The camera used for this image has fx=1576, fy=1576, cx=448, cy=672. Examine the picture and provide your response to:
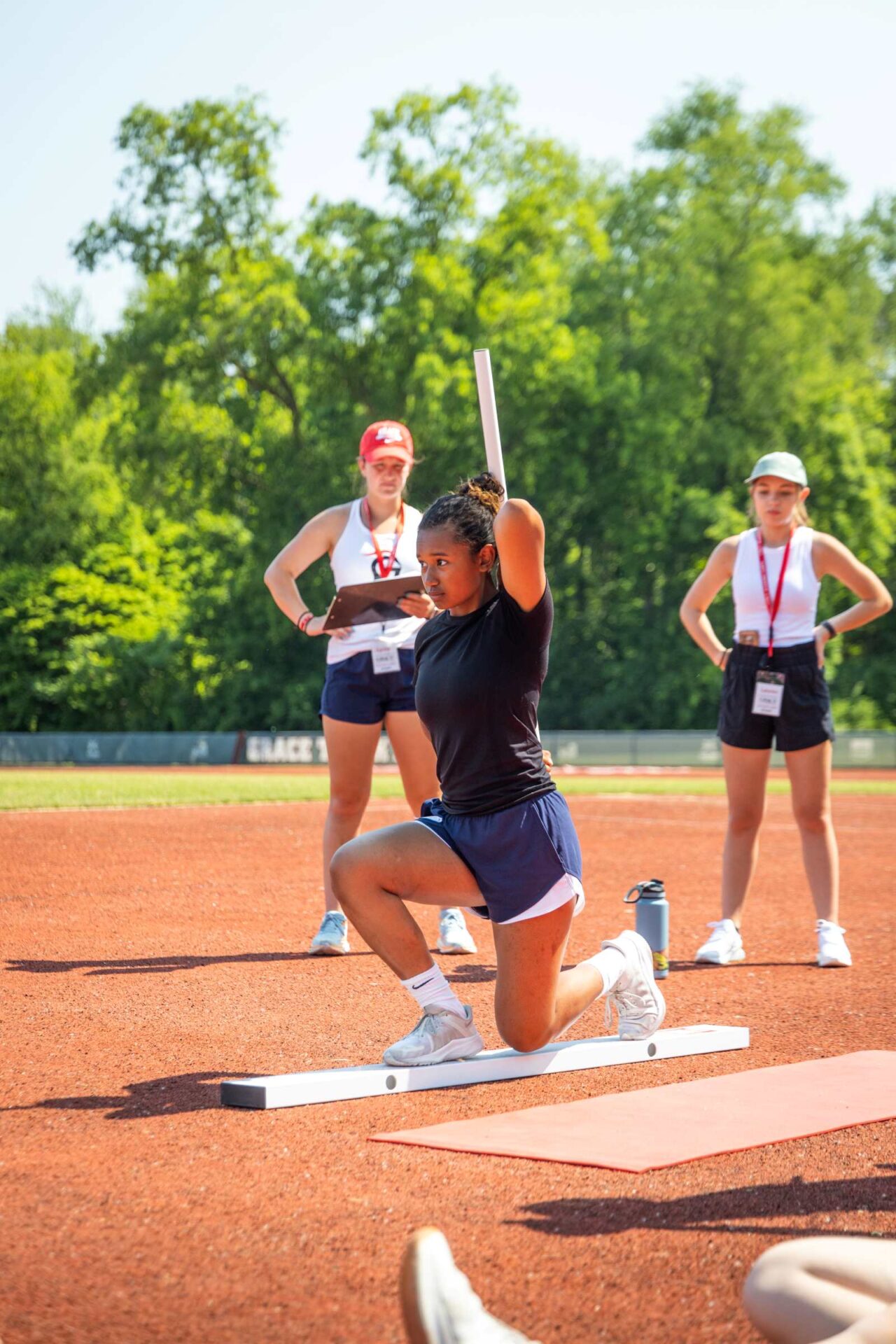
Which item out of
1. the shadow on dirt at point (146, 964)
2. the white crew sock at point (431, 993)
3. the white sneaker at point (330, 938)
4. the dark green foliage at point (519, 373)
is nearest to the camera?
the white crew sock at point (431, 993)

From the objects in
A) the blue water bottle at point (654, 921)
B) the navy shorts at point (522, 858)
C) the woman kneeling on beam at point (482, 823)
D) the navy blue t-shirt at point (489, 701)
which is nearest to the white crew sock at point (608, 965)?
the woman kneeling on beam at point (482, 823)

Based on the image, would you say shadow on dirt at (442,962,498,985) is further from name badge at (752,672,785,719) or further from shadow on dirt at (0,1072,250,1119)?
shadow on dirt at (0,1072,250,1119)

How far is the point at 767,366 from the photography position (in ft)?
142

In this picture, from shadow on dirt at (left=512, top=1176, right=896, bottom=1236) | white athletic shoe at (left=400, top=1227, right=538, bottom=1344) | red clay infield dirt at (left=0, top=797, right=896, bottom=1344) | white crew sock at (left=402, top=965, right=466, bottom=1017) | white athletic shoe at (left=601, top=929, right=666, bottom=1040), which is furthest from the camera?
white athletic shoe at (left=601, top=929, right=666, bottom=1040)

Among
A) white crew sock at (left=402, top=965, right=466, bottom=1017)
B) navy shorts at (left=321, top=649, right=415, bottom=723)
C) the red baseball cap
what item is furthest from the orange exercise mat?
the red baseball cap

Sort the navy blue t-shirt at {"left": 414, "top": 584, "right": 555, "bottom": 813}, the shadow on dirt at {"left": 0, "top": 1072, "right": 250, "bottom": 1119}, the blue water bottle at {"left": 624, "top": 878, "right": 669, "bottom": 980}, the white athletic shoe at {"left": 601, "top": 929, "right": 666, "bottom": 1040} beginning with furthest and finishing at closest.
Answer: the blue water bottle at {"left": 624, "top": 878, "right": 669, "bottom": 980} → the white athletic shoe at {"left": 601, "top": 929, "right": 666, "bottom": 1040} → the navy blue t-shirt at {"left": 414, "top": 584, "right": 555, "bottom": 813} → the shadow on dirt at {"left": 0, "top": 1072, "right": 250, "bottom": 1119}

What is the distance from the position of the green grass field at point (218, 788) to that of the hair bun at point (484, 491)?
1087 centimetres

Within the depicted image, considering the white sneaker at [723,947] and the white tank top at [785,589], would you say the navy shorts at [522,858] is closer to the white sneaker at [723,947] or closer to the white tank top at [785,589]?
the white sneaker at [723,947]

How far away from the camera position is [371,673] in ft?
23.9

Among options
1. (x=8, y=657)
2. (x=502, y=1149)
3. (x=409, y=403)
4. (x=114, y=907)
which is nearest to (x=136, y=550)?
(x=8, y=657)

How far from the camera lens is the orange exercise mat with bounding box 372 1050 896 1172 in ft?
12.9

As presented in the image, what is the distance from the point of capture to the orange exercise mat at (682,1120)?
3.94m

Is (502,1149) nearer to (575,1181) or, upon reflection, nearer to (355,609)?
(575,1181)

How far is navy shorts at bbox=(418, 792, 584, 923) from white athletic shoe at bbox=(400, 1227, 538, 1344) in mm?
2474
